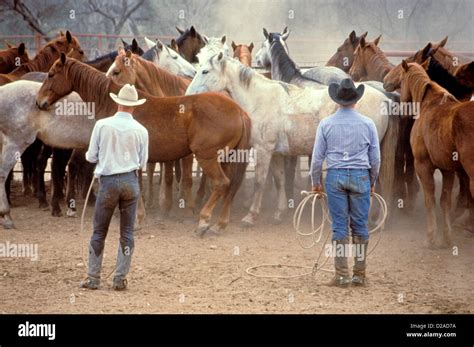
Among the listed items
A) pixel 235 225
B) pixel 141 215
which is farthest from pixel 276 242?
pixel 141 215

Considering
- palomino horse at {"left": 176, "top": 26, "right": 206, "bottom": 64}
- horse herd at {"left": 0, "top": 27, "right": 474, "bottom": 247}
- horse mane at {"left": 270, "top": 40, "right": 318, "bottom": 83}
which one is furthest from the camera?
palomino horse at {"left": 176, "top": 26, "right": 206, "bottom": 64}

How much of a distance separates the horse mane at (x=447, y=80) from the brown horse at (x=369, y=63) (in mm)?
1631

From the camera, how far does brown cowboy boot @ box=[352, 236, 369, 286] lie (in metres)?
7.15

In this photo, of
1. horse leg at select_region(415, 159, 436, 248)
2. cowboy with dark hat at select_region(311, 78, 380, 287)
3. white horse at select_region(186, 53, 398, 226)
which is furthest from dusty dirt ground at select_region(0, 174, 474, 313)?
white horse at select_region(186, 53, 398, 226)

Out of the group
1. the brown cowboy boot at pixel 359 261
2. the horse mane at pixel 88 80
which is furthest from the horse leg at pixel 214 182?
the brown cowboy boot at pixel 359 261

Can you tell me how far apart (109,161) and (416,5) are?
791 inches

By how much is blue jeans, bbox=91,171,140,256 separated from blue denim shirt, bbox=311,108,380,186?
167 centimetres

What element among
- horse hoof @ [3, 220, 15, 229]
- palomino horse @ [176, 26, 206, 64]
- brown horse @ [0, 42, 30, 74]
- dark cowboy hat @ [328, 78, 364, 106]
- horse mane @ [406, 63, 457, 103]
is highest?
palomino horse @ [176, 26, 206, 64]

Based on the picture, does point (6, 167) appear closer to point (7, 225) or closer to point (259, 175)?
point (7, 225)

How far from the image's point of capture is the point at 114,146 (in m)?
6.80

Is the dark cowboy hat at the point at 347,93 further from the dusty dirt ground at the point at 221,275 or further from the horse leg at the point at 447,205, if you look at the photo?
the horse leg at the point at 447,205

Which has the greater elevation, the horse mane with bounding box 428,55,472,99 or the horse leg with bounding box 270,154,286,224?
the horse mane with bounding box 428,55,472,99

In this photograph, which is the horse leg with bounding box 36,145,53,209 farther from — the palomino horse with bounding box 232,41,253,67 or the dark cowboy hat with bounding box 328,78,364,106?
the dark cowboy hat with bounding box 328,78,364,106

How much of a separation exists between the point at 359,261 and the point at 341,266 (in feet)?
0.57
